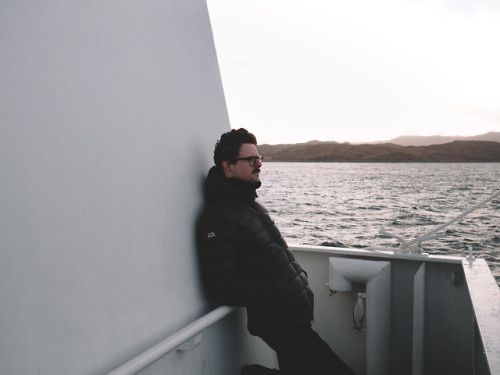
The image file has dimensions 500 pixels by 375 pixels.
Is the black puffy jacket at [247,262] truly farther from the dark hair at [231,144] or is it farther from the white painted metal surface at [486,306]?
the white painted metal surface at [486,306]

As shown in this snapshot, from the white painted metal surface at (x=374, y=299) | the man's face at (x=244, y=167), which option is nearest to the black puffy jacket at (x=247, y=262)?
the man's face at (x=244, y=167)

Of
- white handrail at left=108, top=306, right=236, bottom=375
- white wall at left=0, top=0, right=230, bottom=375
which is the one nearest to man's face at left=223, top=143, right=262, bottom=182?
white wall at left=0, top=0, right=230, bottom=375

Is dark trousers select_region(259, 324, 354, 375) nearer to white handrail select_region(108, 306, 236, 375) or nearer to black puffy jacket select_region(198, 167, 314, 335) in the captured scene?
black puffy jacket select_region(198, 167, 314, 335)

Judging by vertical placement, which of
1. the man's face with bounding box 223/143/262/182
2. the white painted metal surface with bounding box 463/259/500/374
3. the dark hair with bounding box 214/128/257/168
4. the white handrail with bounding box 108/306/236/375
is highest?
the dark hair with bounding box 214/128/257/168

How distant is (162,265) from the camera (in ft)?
5.07

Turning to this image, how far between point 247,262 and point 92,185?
0.76m

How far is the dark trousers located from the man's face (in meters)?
0.66

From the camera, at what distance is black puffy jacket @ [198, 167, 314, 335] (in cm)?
170

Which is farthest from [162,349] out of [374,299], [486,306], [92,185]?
[374,299]

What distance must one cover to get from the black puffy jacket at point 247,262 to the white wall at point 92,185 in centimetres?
10

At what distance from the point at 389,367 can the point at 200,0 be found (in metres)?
2.52

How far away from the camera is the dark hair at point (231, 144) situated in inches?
73.9

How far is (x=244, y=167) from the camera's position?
189cm

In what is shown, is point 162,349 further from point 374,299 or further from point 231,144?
point 374,299
